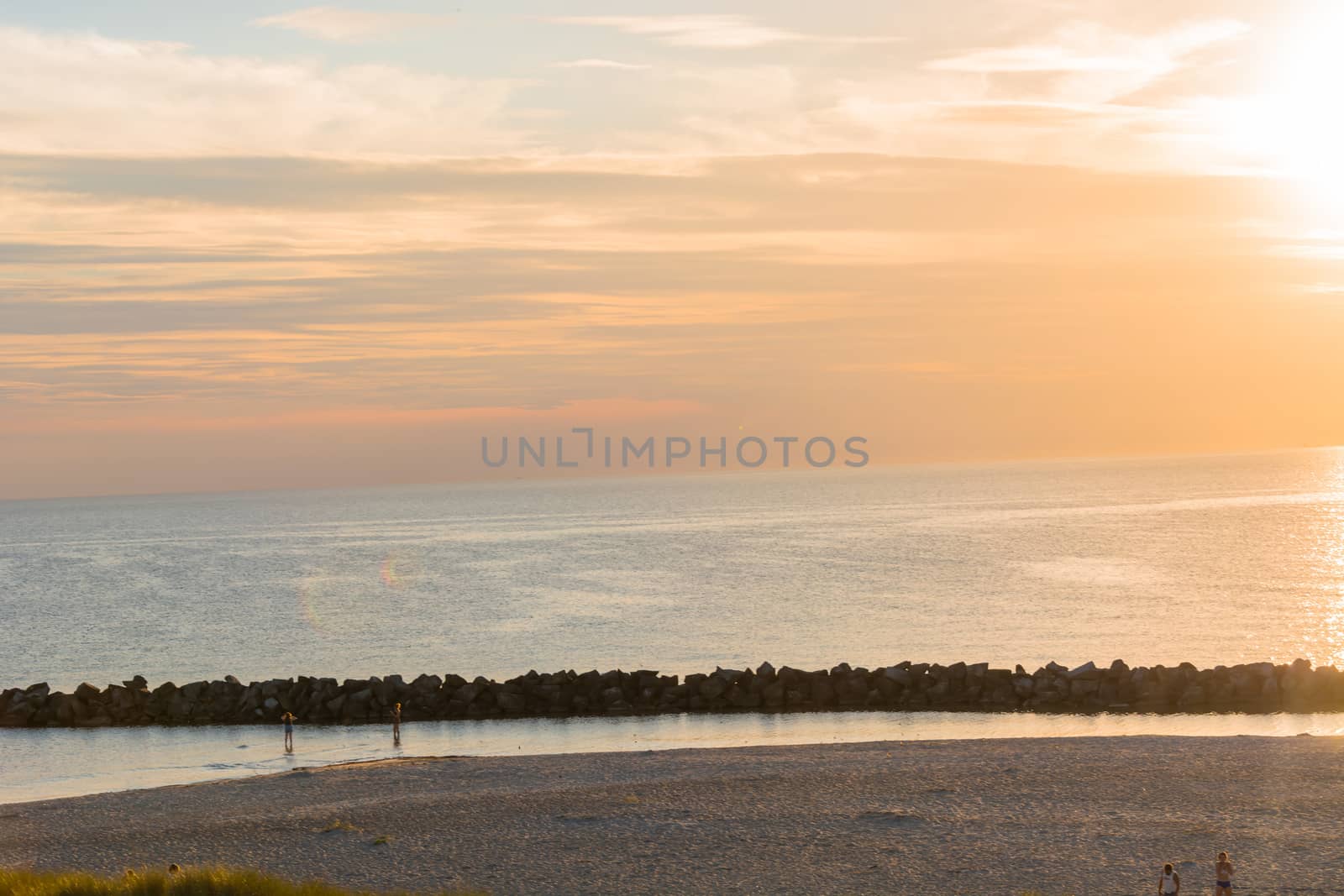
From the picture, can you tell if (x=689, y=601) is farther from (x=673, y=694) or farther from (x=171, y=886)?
(x=171, y=886)

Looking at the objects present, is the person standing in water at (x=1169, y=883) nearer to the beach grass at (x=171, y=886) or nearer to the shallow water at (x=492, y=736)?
the beach grass at (x=171, y=886)

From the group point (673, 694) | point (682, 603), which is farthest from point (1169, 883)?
point (682, 603)

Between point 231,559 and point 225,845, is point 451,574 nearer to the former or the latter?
point 231,559

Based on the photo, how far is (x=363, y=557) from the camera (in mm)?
128250

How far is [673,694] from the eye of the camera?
40.7m

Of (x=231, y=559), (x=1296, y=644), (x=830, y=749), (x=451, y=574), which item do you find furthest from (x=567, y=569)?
(x=830, y=749)

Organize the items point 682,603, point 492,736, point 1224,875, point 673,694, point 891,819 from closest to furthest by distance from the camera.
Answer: point 1224,875, point 891,819, point 492,736, point 673,694, point 682,603

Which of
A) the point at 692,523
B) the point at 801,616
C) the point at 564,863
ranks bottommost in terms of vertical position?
the point at 564,863

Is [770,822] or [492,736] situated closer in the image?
[770,822]

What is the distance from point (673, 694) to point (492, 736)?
6327 mm

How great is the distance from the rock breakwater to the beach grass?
22904 mm

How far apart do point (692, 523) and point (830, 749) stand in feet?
476

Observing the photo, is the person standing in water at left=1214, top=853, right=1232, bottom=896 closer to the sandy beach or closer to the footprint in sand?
the sandy beach

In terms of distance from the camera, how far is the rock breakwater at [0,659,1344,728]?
38812 mm
